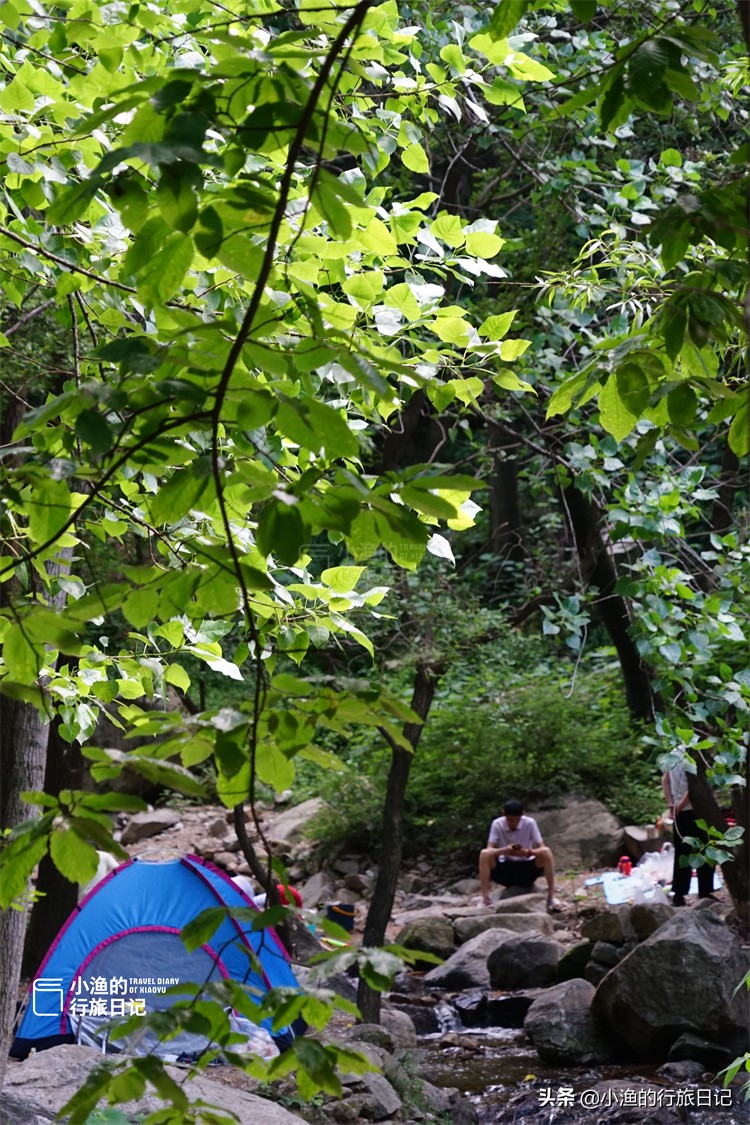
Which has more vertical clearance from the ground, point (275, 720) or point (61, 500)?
point (61, 500)

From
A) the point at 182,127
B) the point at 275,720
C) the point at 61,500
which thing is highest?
the point at 182,127

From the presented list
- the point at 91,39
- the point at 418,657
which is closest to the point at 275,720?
the point at 91,39

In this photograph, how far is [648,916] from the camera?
27.8ft

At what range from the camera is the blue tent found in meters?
7.01

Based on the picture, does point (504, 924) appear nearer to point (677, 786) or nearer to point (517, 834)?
point (517, 834)

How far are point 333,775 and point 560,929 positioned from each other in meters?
3.77

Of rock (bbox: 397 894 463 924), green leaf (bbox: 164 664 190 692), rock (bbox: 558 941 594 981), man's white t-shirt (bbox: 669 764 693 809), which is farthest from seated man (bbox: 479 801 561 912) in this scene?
green leaf (bbox: 164 664 190 692)

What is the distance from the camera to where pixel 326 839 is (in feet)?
41.0

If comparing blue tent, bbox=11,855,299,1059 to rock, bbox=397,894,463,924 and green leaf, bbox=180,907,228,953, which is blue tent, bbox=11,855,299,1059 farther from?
green leaf, bbox=180,907,228,953

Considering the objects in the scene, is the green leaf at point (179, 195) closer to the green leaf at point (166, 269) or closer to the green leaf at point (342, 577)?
the green leaf at point (166, 269)

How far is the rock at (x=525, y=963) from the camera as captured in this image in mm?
8844

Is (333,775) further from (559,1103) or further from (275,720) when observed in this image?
(275,720)

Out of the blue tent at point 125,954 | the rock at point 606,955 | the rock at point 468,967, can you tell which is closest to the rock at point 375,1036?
the blue tent at point 125,954

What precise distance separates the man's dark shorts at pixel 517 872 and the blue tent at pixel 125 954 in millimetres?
3646
